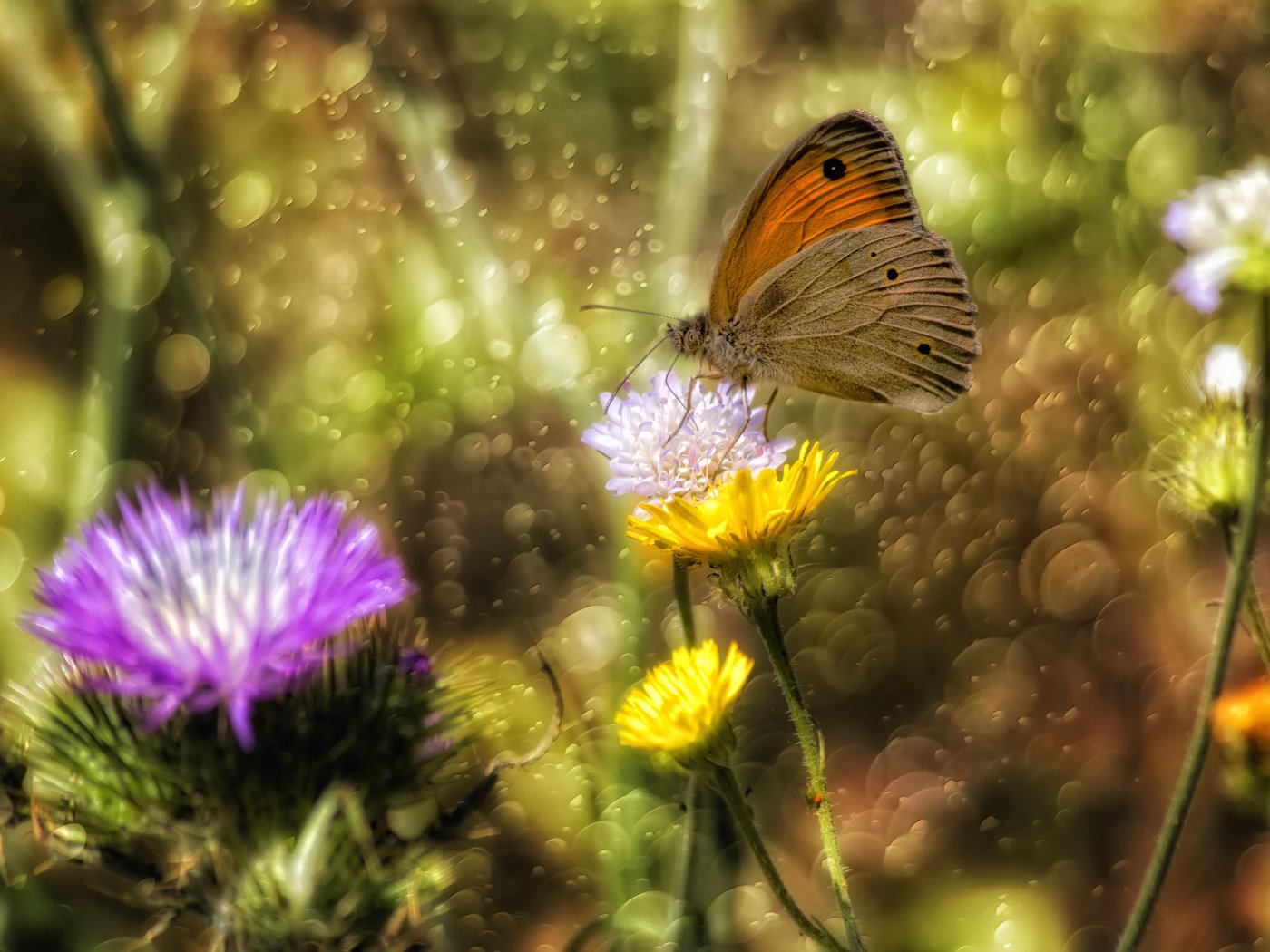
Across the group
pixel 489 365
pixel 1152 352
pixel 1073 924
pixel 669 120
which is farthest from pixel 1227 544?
pixel 669 120

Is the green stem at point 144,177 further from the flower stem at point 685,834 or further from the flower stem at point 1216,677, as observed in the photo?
the flower stem at point 1216,677

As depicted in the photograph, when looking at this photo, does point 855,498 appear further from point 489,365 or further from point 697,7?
point 697,7

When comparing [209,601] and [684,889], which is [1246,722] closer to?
[684,889]

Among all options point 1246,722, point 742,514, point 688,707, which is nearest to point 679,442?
point 742,514

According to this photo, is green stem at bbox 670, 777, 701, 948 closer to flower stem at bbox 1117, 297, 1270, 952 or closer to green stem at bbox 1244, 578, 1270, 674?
flower stem at bbox 1117, 297, 1270, 952

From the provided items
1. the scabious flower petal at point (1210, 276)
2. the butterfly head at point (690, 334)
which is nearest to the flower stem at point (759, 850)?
the butterfly head at point (690, 334)

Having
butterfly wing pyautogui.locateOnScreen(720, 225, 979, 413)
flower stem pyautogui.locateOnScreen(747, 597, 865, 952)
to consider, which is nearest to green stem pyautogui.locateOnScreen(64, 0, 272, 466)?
butterfly wing pyautogui.locateOnScreen(720, 225, 979, 413)
